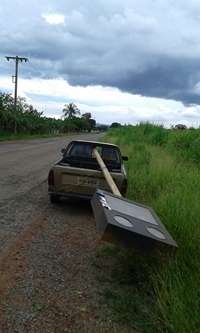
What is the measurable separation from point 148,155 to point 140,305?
46.2 feet

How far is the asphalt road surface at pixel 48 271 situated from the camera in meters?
4.30

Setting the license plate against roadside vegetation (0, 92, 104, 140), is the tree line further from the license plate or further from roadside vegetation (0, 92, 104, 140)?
the license plate

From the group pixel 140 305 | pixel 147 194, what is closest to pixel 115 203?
pixel 140 305

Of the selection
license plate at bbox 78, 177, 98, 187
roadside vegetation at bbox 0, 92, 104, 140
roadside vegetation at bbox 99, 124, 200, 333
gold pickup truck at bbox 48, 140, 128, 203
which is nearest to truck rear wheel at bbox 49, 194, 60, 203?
gold pickup truck at bbox 48, 140, 128, 203

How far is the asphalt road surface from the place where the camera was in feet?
14.1

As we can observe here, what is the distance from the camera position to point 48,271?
5.60 metres

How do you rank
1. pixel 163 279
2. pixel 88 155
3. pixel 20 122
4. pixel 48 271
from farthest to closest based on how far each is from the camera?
1. pixel 20 122
2. pixel 88 155
3. pixel 48 271
4. pixel 163 279

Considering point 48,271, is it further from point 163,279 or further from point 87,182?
point 87,182

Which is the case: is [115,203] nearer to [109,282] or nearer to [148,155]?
[109,282]

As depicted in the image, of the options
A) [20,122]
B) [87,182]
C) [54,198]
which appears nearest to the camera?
[87,182]

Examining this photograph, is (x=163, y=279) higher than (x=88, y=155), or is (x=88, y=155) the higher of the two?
(x=88, y=155)

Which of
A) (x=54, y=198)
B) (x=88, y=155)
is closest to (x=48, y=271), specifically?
(x=54, y=198)

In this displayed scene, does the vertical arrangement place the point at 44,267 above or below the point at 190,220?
below

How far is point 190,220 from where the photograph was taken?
5883 mm
